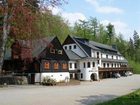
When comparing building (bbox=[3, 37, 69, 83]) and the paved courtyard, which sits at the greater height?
building (bbox=[3, 37, 69, 83])

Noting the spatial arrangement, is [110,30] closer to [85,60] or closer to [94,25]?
[94,25]

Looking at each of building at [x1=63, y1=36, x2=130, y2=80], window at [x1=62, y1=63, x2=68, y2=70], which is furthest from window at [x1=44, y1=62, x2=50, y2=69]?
building at [x1=63, y1=36, x2=130, y2=80]

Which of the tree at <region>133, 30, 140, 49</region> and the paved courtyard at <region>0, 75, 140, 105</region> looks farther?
the tree at <region>133, 30, 140, 49</region>

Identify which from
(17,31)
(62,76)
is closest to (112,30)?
(62,76)

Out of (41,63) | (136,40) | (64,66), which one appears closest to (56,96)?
(41,63)

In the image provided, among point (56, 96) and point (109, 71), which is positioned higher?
point (109, 71)

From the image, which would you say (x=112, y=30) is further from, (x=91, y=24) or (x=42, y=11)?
(x=42, y=11)

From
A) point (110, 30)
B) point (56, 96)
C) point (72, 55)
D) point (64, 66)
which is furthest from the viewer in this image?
point (110, 30)

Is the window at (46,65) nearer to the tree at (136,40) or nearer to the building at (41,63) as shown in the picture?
the building at (41,63)

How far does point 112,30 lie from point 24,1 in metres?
121

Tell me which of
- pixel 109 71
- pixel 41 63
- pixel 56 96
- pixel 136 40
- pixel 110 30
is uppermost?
pixel 110 30

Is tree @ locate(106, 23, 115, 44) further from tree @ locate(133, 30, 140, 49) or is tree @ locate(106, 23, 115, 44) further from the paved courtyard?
the paved courtyard

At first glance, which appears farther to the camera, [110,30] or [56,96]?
[110,30]

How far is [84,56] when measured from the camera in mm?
76000
